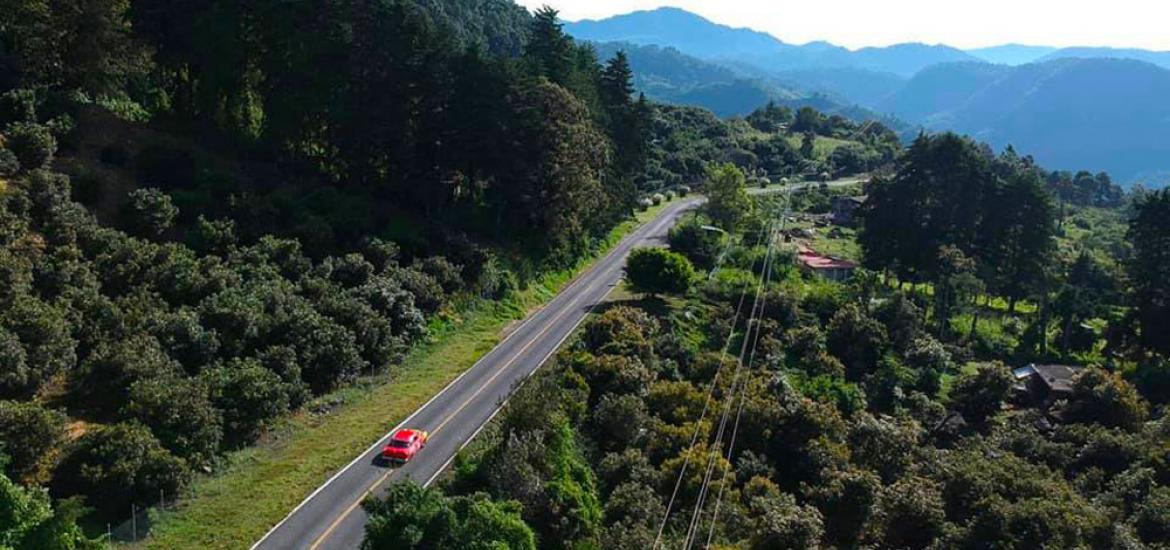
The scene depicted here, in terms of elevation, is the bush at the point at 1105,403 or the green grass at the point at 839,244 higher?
the green grass at the point at 839,244

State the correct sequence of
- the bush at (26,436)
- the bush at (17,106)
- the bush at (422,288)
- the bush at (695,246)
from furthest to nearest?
1. the bush at (695,246)
2. the bush at (422,288)
3. the bush at (17,106)
4. the bush at (26,436)

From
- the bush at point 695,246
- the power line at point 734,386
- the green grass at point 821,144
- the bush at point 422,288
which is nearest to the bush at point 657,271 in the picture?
the power line at point 734,386

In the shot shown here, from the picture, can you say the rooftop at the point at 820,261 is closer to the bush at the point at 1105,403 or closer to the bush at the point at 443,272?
the bush at the point at 1105,403

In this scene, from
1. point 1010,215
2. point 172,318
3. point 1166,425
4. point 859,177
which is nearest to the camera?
point 172,318

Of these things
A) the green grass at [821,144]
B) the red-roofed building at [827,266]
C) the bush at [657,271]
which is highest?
the green grass at [821,144]

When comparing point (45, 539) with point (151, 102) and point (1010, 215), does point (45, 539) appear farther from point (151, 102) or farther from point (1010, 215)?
point (1010, 215)

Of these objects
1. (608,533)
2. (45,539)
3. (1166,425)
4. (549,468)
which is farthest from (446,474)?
(1166,425)

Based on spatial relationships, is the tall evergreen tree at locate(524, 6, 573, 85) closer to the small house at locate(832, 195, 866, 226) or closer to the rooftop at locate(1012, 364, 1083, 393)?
the rooftop at locate(1012, 364, 1083, 393)

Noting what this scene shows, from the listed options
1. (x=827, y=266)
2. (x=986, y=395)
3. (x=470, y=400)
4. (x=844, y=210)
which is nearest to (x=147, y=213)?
(x=470, y=400)
